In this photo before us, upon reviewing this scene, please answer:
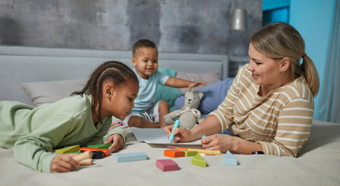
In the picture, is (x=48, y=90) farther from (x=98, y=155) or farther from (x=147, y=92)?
(x=98, y=155)

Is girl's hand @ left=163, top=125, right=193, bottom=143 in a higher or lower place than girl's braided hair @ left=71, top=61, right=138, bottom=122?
lower

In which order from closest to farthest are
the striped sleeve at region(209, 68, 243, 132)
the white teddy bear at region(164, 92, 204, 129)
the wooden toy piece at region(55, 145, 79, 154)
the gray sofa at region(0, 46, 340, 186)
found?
the gray sofa at region(0, 46, 340, 186) < the wooden toy piece at region(55, 145, 79, 154) < the striped sleeve at region(209, 68, 243, 132) < the white teddy bear at region(164, 92, 204, 129)

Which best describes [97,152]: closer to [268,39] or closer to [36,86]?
[268,39]

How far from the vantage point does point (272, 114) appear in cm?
114

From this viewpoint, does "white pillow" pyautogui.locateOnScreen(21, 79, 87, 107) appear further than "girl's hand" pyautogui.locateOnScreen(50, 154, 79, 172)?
Yes

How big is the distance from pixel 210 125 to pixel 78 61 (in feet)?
4.86

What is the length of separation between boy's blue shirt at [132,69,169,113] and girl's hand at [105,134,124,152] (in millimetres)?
896

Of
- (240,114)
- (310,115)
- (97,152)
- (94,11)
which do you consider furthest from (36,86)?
(310,115)

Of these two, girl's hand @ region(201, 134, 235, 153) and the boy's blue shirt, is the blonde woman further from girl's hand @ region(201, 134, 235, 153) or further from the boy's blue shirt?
the boy's blue shirt

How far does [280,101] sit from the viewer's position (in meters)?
1.11

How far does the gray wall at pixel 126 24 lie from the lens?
7.78ft

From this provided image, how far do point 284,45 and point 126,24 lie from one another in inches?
77.3

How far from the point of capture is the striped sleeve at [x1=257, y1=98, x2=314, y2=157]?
1032mm

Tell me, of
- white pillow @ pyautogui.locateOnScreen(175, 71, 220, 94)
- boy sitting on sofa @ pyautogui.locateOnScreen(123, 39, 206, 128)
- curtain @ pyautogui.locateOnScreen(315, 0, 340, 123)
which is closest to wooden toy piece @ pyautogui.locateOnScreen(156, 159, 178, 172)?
boy sitting on sofa @ pyautogui.locateOnScreen(123, 39, 206, 128)
